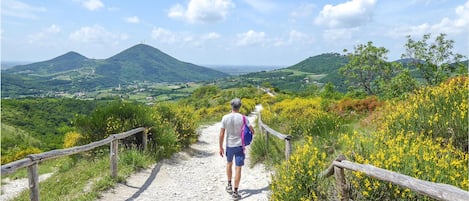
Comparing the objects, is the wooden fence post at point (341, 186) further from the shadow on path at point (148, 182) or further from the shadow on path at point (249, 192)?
the shadow on path at point (148, 182)

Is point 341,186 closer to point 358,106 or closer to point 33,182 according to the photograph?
point 33,182

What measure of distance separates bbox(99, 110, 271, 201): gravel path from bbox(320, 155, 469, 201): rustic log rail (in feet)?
6.81

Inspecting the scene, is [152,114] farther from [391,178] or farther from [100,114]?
[391,178]

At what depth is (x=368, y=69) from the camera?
39219 mm

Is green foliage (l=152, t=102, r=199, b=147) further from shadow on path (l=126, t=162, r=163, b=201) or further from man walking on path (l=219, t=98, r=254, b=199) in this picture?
man walking on path (l=219, t=98, r=254, b=199)

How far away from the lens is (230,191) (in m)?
7.64

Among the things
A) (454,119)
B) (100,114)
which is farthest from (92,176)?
(454,119)

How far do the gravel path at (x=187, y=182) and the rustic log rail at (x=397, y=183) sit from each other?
2.08 m

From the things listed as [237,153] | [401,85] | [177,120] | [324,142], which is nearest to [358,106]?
[177,120]

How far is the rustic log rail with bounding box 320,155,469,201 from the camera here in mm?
2867

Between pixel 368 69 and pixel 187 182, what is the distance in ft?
113

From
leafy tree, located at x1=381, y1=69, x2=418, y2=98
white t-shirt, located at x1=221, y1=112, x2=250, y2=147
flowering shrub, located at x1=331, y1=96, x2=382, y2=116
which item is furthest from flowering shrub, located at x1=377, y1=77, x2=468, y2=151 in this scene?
leafy tree, located at x1=381, y1=69, x2=418, y2=98

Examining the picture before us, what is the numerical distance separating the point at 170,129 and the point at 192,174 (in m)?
2.13

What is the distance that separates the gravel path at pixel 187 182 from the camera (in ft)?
24.3
